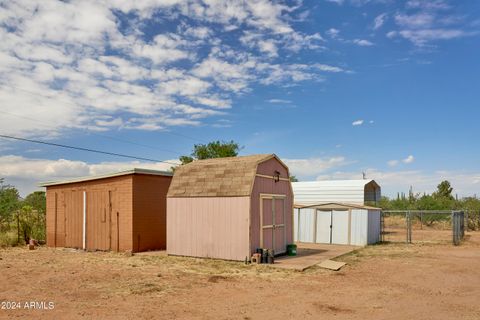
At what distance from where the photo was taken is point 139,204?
17.7 meters

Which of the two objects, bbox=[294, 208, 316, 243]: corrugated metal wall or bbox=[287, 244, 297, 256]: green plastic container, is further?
bbox=[294, 208, 316, 243]: corrugated metal wall

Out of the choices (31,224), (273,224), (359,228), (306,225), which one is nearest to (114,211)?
(273,224)

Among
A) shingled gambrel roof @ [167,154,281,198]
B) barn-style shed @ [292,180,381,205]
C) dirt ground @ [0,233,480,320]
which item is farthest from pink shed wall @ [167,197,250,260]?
barn-style shed @ [292,180,381,205]

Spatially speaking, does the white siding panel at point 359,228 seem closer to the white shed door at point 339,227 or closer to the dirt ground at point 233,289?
the white shed door at point 339,227

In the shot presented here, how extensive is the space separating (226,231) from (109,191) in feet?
21.4

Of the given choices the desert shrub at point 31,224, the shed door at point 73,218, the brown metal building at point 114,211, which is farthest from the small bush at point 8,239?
the shed door at point 73,218

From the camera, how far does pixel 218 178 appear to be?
15602 millimetres

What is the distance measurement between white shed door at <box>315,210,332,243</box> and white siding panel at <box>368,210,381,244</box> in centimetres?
210

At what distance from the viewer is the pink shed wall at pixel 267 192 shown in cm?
1466

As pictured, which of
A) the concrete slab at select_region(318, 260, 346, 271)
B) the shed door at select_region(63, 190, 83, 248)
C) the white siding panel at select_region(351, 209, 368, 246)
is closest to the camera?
the concrete slab at select_region(318, 260, 346, 271)

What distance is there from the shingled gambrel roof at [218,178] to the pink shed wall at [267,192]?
1.16 ft

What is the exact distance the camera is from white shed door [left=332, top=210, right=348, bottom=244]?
21.8 meters

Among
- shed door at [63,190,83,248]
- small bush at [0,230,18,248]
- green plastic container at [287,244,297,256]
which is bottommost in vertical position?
small bush at [0,230,18,248]

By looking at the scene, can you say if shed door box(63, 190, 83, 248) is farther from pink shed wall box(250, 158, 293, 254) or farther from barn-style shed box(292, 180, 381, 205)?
barn-style shed box(292, 180, 381, 205)
